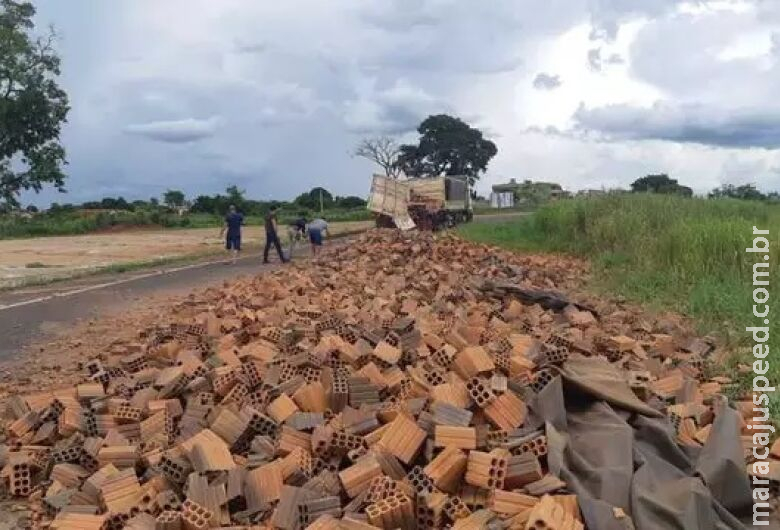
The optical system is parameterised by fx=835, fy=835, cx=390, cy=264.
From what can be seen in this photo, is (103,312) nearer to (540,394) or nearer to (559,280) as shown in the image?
(559,280)

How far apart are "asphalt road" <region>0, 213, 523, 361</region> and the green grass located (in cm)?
704

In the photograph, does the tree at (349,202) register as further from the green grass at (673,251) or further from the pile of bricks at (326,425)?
the pile of bricks at (326,425)

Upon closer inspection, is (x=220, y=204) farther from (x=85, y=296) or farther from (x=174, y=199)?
(x=85, y=296)

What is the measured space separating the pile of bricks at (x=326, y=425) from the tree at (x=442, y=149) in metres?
61.7

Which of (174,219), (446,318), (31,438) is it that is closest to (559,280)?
(446,318)

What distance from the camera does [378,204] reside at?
2838cm

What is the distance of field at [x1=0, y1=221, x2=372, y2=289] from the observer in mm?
18906

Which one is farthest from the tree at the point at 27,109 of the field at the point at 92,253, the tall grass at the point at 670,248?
the tall grass at the point at 670,248

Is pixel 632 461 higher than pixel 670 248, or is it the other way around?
pixel 670 248

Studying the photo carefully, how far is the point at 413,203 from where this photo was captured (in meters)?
30.1

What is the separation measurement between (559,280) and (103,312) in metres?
6.91

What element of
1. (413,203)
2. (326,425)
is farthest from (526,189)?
(326,425)

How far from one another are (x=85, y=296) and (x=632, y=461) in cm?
1123

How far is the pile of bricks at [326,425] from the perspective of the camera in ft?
12.3
